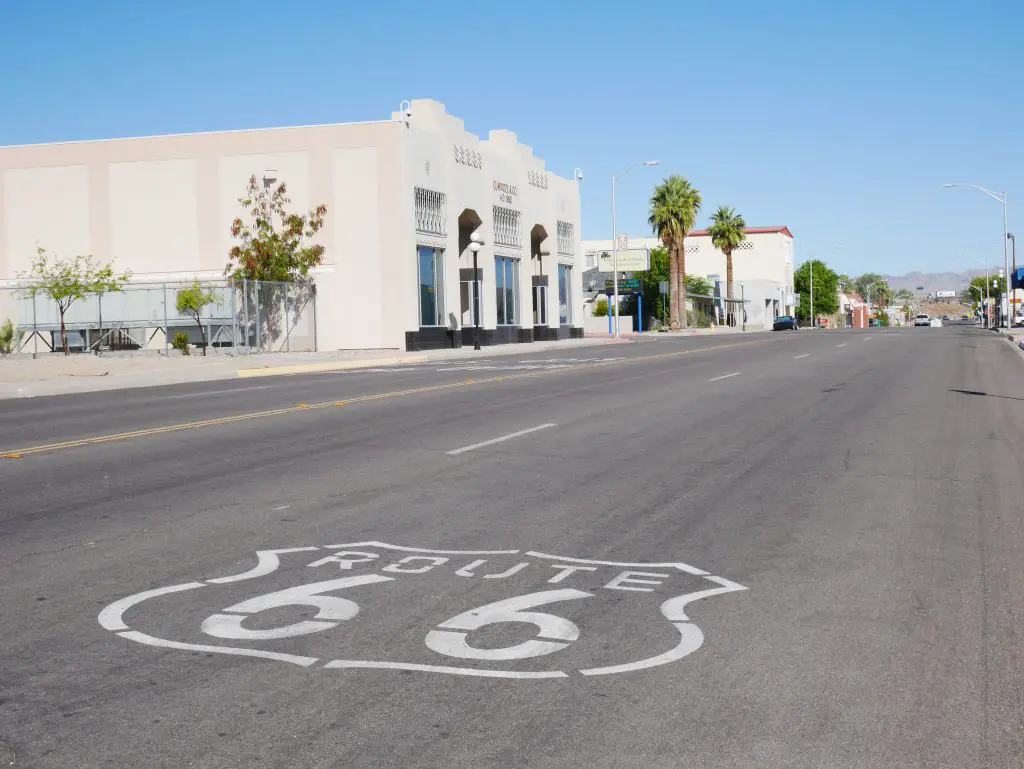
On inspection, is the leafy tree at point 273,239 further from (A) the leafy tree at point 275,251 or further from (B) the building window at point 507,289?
(B) the building window at point 507,289

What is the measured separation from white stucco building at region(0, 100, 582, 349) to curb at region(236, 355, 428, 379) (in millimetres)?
6899

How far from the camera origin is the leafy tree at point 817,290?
15738 centimetres

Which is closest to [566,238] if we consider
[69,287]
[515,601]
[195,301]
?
[195,301]

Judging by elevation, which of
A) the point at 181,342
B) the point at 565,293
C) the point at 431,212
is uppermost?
the point at 431,212

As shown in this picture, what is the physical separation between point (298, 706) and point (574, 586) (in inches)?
85.9

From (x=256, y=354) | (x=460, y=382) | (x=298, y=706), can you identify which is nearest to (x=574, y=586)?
(x=298, y=706)

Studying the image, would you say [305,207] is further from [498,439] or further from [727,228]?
[727,228]

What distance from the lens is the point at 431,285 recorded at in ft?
159

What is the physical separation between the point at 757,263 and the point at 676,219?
59.8m

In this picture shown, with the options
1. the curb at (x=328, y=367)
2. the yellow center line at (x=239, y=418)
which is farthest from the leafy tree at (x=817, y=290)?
the yellow center line at (x=239, y=418)

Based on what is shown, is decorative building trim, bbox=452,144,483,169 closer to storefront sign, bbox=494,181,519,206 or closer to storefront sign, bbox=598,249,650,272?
storefront sign, bbox=494,181,519,206

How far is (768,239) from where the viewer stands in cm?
14088

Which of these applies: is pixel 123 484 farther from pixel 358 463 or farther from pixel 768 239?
pixel 768 239

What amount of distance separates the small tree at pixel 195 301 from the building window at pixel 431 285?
991 centimetres
